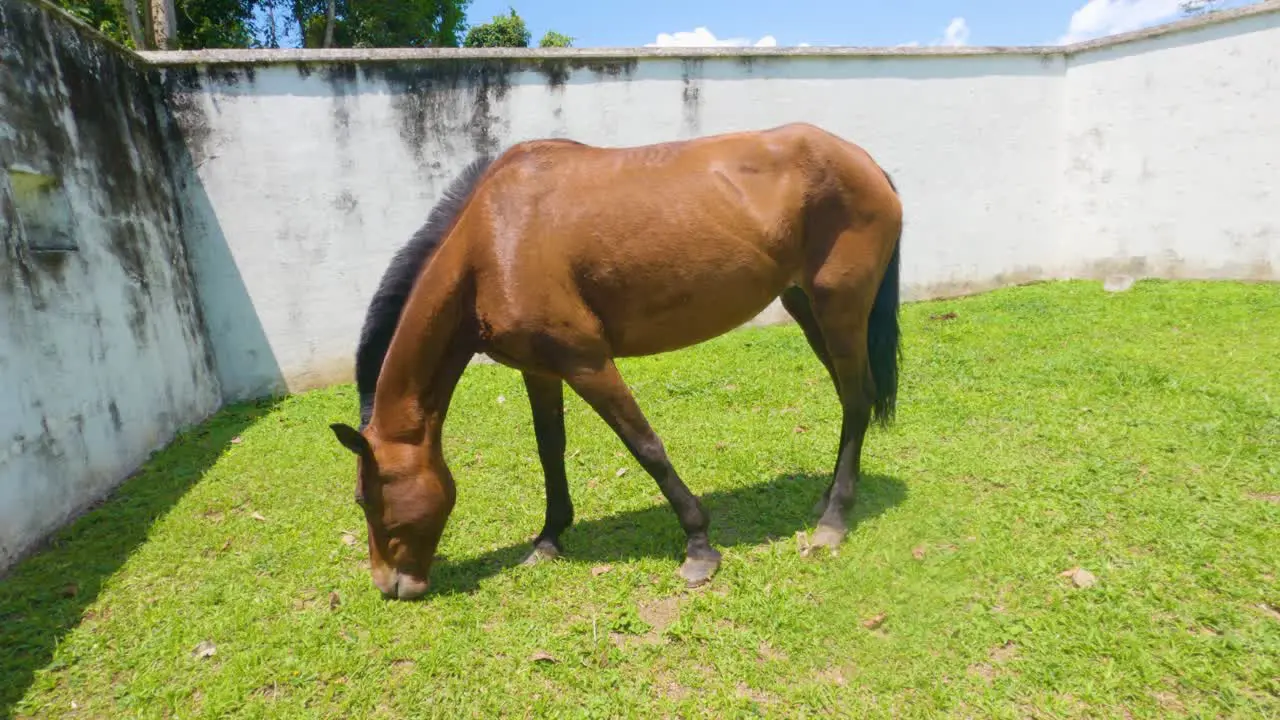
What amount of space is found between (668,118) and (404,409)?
577 cm

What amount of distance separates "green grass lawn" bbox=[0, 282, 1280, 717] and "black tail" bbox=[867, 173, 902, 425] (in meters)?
0.52

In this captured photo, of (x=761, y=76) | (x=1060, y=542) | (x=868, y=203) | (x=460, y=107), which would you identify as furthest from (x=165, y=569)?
(x=761, y=76)

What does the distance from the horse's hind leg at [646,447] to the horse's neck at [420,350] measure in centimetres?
60

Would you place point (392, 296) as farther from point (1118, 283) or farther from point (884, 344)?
point (1118, 283)

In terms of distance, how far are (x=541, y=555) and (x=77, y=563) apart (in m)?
2.65

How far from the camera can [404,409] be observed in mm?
3072

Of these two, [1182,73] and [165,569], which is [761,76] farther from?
[165,569]

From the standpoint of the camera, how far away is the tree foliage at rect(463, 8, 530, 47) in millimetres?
25141

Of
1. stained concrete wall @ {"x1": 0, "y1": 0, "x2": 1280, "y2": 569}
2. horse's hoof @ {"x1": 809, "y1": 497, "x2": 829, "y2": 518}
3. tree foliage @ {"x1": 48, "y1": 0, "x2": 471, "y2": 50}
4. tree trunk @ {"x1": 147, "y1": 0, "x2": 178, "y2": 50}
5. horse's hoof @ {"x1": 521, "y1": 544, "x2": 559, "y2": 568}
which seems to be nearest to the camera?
horse's hoof @ {"x1": 521, "y1": 544, "x2": 559, "y2": 568}

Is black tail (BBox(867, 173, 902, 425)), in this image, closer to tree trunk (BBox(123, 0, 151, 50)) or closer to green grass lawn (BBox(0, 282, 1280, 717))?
green grass lawn (BBox(0, 282, 1280, 717))

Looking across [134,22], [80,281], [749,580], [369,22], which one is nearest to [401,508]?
[749,580]

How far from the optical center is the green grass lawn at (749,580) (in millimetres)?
2467

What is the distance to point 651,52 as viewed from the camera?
757 cm

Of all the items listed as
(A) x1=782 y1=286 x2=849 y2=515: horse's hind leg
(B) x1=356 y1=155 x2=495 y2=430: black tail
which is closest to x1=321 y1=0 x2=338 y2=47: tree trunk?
(B) x1=356 y1=155 x2=495 y2=430: black tail
